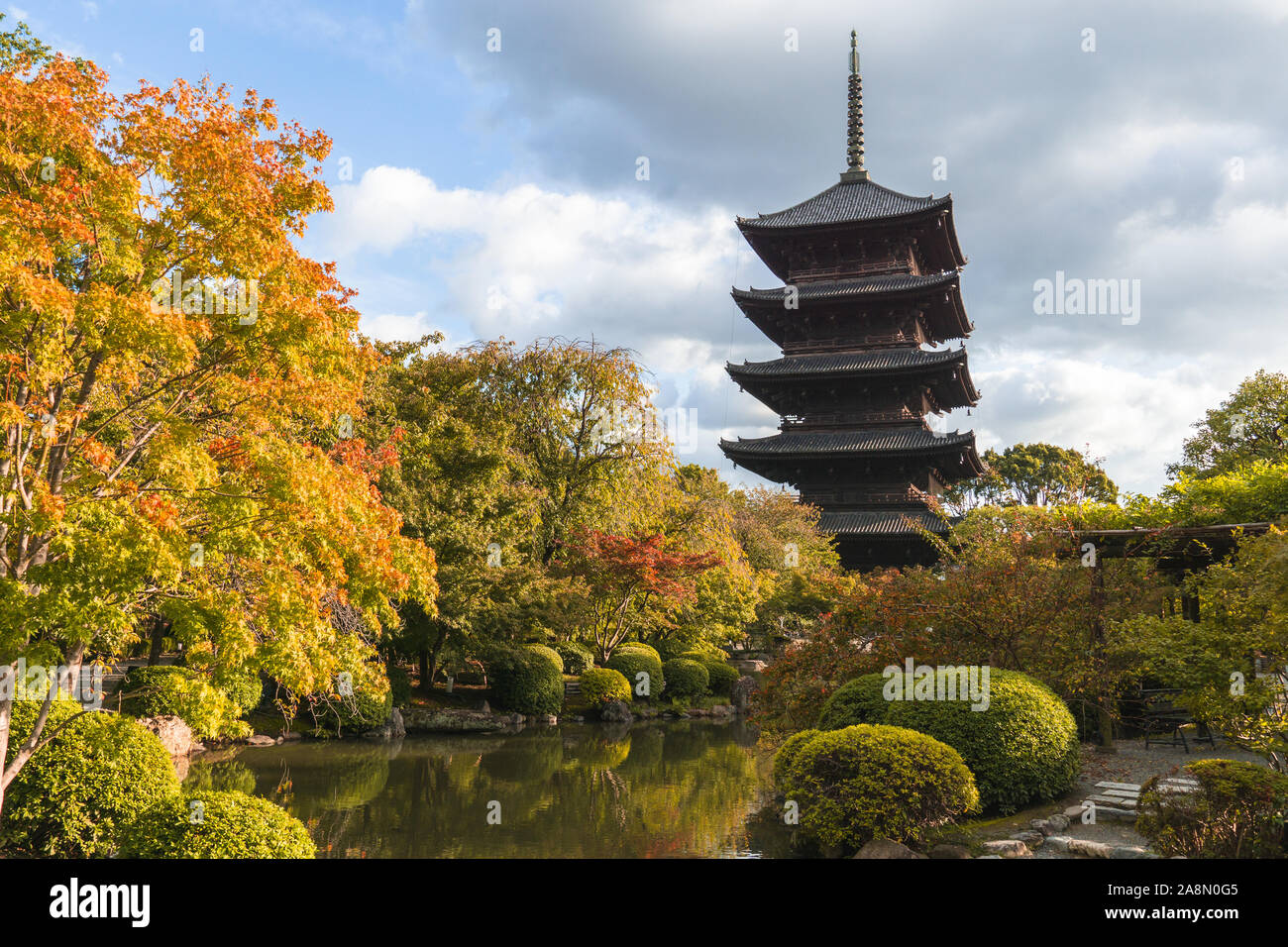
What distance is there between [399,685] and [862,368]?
60.8ft

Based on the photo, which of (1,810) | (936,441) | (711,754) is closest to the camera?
(1,810)

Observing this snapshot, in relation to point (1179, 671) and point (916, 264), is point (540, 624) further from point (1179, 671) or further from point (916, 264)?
point (916, 264)

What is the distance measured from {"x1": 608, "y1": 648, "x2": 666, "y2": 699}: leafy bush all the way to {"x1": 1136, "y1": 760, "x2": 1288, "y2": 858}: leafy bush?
16293 millimetres

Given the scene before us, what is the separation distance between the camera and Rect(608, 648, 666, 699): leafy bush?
74.3ft

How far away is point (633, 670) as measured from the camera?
2270 centimetres

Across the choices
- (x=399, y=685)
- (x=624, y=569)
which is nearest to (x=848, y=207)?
(x=624, y=569)

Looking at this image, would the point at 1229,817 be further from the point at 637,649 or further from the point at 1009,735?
the point at 637,649

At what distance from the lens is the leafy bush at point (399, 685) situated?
64.0 feet

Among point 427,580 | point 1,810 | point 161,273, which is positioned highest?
point 161,273

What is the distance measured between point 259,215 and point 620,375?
54.1 feet

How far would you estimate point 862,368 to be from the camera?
29203 mm

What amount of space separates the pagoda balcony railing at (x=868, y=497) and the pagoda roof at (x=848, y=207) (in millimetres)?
9970

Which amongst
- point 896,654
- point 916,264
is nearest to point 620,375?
point 896,654

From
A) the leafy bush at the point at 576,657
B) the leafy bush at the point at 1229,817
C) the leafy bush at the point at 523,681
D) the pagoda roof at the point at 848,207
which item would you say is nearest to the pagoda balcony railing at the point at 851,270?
the pagoda roof at the point at 848,207
